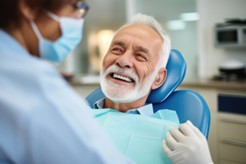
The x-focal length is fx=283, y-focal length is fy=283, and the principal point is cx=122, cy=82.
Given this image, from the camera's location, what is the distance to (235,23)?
2723 millimetres

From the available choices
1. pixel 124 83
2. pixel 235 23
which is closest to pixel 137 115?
pixel 124 83

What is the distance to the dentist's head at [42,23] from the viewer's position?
2.02 ft

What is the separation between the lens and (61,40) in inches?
28.4

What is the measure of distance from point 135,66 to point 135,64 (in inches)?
0.4

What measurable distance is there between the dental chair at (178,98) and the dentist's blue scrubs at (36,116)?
34.1 inches

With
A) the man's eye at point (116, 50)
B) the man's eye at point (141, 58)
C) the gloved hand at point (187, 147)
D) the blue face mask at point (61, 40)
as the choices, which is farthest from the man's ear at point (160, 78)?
the blue face mask at point (61, 40)

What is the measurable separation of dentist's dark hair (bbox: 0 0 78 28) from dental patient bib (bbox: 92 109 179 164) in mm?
725

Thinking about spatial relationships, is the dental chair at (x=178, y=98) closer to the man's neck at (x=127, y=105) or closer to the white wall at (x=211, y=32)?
the man's neck at (x=127, y=105)

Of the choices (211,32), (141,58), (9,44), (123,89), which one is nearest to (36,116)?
(9,44)

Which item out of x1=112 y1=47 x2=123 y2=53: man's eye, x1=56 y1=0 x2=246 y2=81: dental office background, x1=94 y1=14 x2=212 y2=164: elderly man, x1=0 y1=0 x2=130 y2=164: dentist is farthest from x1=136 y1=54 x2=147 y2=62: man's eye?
x1=56 y1=0 x2=246 y2=81: dental office background

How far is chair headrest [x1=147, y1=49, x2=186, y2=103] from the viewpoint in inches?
58.6

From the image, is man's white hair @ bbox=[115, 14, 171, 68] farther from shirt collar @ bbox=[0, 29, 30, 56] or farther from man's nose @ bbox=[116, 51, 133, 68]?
shirt collar @ bbox=[0, 29, 30, 56]

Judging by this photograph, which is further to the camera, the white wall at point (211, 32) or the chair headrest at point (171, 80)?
the white wall at point (211, 32)

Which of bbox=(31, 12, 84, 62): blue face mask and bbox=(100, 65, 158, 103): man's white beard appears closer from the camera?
bbox=(31, 12, 84, 62): blue face mask
